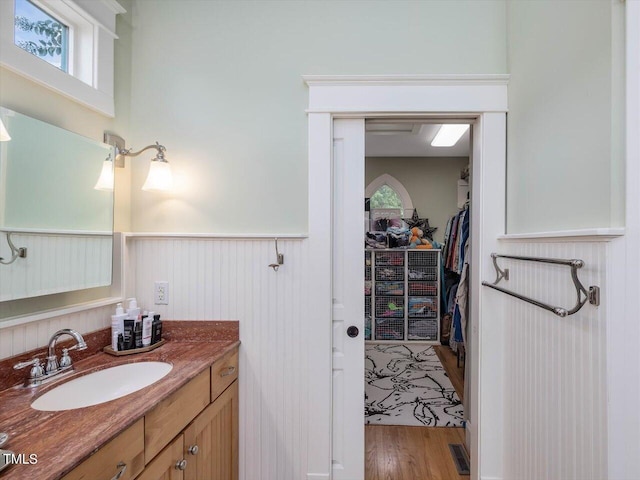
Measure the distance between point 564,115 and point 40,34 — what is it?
6.67 ft

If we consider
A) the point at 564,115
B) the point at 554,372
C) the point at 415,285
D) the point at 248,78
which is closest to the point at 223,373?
the point at 554,372

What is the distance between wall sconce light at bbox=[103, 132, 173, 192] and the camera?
1441 millimetres

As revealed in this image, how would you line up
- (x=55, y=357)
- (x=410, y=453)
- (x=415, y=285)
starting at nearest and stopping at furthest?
(x=55, y=357)
(x=410, y=453)
(x=415, y=285)

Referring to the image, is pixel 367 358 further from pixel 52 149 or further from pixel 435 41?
pixel 52 149

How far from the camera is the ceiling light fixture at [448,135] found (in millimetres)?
2996

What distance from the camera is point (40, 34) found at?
1.19 metres

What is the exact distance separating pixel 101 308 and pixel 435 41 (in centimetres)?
208

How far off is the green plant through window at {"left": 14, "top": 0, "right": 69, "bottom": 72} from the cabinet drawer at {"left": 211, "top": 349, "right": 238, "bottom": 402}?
1.44m

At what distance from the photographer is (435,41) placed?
4.93 ft

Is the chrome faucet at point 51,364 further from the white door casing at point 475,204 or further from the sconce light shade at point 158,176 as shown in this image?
the white door casing at point 475,204

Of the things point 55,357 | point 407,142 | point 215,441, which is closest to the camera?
point 55,357

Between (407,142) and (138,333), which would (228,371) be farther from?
(407,142)

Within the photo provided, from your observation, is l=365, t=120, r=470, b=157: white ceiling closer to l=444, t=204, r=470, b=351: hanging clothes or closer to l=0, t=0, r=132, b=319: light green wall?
l=444, t=204, r=470, b=351: hanging clothes

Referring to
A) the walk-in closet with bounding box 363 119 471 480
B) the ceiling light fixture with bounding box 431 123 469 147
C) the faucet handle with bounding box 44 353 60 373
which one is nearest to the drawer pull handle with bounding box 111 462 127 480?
the faucet handle with bounding box 44 353 60 373
